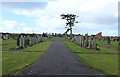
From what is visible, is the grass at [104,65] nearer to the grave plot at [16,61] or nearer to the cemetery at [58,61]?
the cemetery at [58,61]

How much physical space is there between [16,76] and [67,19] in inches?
2103

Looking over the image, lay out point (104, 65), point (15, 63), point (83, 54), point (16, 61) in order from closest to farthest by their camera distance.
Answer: point (104, 65), point (15, 63), point (16, 61), point (83, 54)

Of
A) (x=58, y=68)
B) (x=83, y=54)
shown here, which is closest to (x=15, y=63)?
(x=58, y=68)

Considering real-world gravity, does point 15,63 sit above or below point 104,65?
above

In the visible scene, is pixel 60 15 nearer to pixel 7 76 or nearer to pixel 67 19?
pixel 67 19

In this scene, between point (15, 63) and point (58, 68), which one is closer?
point (58, 68)

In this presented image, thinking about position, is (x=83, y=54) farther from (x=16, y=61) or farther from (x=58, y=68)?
(x=16, y=61)

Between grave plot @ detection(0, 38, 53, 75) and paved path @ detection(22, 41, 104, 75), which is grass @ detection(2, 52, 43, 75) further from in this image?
paved path @ detection(22, 41, 104, 75)

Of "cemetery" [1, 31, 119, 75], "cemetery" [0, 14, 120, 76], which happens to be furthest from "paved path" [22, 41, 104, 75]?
"cemetery" [1, 31, 119, 75]

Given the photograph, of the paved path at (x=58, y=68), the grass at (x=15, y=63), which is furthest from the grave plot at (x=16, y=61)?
the paved path at (x=58, y=68)

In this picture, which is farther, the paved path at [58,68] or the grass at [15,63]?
the grass at [15,63]

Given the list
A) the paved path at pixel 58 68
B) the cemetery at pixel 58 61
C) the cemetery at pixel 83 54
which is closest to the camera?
the paved path at pixel 58 68

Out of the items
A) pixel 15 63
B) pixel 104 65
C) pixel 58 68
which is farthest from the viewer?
pixel 15 63

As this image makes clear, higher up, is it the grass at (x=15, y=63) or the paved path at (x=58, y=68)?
the grass at (x=15, y=63)
